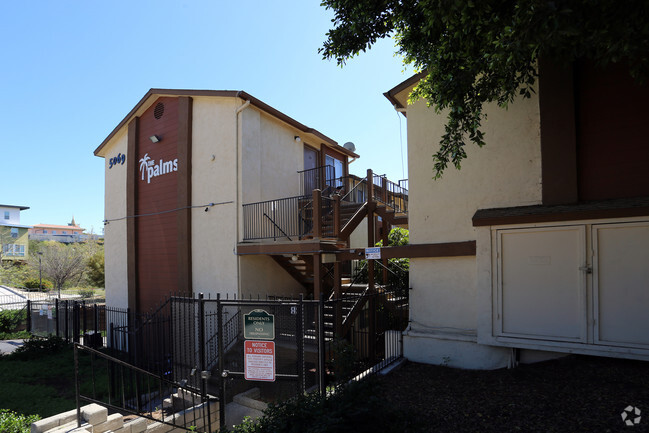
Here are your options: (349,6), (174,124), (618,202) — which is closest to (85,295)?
(174,124)

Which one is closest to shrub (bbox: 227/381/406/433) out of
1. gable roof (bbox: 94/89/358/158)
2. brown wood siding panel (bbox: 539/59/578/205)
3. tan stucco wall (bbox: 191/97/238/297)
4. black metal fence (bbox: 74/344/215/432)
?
black metal fence (bbox: 74/344/215/432)

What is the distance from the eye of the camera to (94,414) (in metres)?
6.00

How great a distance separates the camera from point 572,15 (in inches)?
156

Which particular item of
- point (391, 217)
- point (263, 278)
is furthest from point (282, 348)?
point (391, 217)

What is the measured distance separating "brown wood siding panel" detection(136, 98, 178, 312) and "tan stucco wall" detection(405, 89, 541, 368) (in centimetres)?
906

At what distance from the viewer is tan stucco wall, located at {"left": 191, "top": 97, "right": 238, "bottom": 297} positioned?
39.4ft

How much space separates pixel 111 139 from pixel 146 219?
449 cm

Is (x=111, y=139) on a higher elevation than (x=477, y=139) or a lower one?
higher

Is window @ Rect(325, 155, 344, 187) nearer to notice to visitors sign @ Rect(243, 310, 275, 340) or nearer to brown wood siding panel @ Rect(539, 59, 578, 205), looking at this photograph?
brown wood siding panel @ Rect(539, 59, 578, 205)

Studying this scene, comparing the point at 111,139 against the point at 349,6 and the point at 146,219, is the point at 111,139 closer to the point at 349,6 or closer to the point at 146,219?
the point at 146,219

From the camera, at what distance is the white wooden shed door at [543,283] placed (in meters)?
5.59

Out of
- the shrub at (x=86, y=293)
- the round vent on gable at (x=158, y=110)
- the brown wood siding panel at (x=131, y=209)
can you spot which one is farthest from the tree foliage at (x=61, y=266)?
the round vent on gable at (x=158, y=110)

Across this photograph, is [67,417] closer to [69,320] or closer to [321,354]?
[321,354]

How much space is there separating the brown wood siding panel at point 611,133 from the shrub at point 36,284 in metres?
38.9
